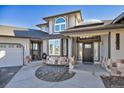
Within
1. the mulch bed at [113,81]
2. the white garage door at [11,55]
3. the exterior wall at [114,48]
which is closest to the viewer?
the mulch bed at [113,81]

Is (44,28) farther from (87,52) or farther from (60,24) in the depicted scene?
(87,52)

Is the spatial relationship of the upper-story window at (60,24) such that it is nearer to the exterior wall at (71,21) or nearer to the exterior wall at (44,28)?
the exterior wall at (71,21)

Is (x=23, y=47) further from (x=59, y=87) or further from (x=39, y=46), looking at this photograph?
(x=59, y=87)

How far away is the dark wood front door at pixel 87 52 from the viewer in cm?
1497

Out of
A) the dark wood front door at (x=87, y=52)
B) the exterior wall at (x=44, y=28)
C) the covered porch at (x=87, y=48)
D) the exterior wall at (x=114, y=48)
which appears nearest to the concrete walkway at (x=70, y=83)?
the exterior wall at (x=114, y=48)

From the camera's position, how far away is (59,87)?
27.9ft

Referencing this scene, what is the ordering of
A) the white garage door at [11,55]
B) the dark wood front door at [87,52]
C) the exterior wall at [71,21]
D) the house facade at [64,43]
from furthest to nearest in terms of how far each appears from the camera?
the exterior wall at [71,21] → the white garage door at [11,55] → the dark wood front door at [87,52] → the house facade at [64,43]

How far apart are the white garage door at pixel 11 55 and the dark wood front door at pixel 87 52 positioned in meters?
A: 7.66

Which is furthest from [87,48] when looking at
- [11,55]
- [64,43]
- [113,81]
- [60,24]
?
[11,55]

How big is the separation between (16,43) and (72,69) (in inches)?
337

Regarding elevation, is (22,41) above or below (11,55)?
above

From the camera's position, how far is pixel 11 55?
16.3 meters

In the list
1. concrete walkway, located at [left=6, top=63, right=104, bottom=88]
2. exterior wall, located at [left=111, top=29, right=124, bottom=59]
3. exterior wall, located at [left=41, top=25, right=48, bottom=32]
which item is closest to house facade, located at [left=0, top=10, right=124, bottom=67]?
exterior wall, located at [left=111, top=29, right=124, bottom=59]

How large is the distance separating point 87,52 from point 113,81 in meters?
6.22
